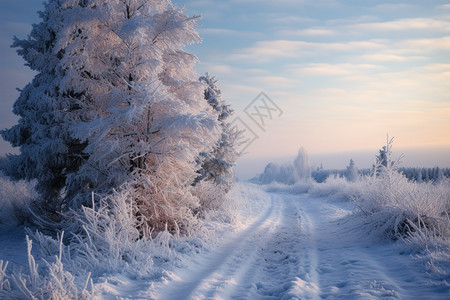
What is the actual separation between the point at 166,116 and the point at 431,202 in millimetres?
7311

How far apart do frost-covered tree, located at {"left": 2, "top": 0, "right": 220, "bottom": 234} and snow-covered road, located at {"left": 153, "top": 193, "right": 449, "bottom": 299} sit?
1861 mm

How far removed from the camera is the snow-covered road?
4.02 metres

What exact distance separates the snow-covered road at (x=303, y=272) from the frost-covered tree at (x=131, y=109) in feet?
6.11

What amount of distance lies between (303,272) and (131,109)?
17.4 feet

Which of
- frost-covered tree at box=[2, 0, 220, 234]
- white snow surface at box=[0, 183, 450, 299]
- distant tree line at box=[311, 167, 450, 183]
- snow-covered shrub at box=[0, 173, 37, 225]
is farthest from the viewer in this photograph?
distant tree line at box=[311, 167, 450, 183]

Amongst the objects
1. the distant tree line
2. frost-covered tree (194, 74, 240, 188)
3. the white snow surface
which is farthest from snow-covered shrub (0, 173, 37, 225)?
the distant tree line

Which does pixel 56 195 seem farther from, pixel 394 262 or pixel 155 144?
pixel 394 262

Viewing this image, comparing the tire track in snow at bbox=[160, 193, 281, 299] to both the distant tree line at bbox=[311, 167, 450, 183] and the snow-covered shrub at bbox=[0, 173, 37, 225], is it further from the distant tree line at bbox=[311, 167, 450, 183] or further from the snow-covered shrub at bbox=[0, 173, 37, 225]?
the distant tree line at bbox=[311, 167, 450, 183]

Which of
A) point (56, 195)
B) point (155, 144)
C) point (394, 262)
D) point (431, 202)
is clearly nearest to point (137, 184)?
point (155, 144)

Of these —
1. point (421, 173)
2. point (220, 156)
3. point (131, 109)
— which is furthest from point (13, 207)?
point (421, 173)

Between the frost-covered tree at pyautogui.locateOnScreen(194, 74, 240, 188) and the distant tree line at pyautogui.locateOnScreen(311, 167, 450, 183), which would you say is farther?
the distant tree line at pyautogui.locateOnScreen(311, 167, 450, 183)

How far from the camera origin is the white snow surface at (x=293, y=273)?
398 cm

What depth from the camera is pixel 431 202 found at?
6488mm

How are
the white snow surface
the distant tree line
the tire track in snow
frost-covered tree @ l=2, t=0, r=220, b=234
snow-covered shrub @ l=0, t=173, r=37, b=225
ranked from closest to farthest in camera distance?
the white snow surface → the tire track in snow → frost-covered tree @ l=2, t=0, r=220, b=234 → snow-covered shrub @ l=0, t=173, r=37, b=225 → the distant tree line
